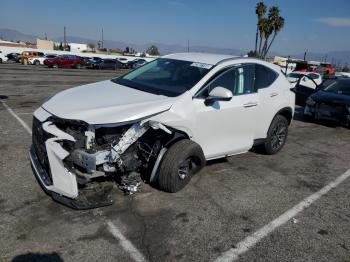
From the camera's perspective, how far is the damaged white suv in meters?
3.73

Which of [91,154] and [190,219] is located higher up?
[91,154]

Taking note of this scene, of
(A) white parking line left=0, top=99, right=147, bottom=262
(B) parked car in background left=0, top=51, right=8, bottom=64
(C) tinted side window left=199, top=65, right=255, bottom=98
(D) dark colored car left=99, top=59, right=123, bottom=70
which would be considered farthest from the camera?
(D) dark colored car left=99, top=59, right=123, bottom=70

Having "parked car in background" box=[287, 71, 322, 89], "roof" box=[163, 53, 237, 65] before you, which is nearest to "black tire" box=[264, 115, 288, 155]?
"roof" box=[163, 53, 237, 65]

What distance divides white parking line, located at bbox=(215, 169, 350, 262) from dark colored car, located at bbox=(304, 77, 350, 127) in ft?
15.3

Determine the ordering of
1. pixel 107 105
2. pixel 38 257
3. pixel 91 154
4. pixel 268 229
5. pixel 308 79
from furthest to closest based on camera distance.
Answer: pixel 308 79
pixel 107 105
pixel 268 229
pixel 91 154
pixel 38 257

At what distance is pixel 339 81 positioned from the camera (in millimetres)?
10781

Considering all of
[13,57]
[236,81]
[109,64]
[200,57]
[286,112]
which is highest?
[13,57]

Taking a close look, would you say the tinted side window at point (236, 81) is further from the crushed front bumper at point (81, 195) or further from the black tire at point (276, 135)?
the crushed front bumper at point (81, 195)

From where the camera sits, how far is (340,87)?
33.9ft

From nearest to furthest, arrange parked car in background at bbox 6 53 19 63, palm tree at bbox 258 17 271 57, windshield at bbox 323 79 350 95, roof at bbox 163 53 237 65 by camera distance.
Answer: roof at bbox 163 53 237 65
windshield at bbox 323 79 350 95
parked car in background at bbox 6 53 19 63
palm tree at bbox 258 17 271 57

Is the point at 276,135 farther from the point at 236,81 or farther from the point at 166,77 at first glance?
the point at 166,77

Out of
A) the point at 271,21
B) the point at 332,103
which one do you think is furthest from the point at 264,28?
the point at 332,103

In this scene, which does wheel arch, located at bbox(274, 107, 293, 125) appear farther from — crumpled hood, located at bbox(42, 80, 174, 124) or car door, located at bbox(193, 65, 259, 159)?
crumpled hood, located at bbox(42, 80, 174, 124)

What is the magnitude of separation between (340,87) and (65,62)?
3070 centimetres
